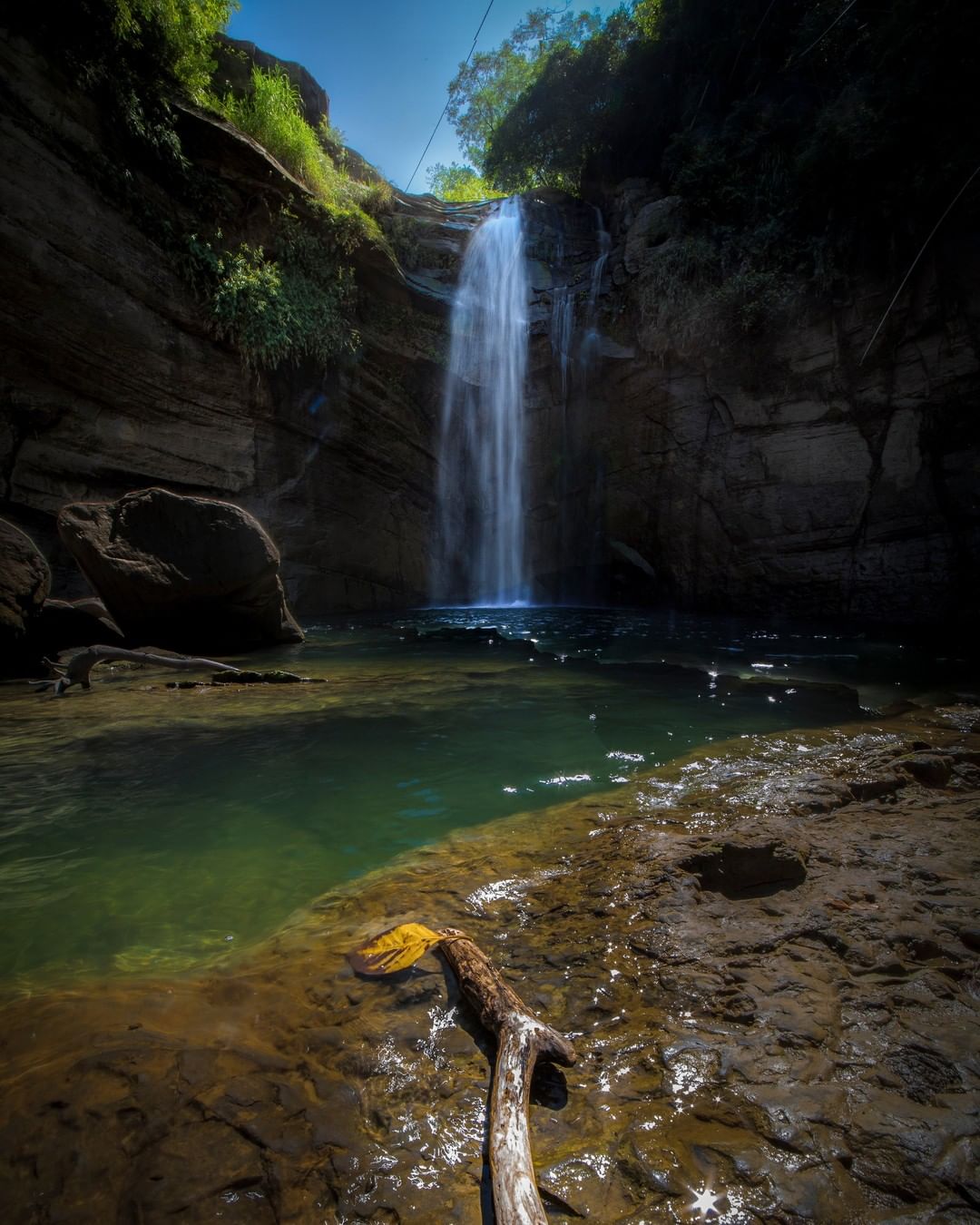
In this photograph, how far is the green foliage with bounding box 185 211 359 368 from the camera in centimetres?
1077

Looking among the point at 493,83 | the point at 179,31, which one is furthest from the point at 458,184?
the point at 179,31

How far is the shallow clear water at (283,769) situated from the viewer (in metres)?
2.12

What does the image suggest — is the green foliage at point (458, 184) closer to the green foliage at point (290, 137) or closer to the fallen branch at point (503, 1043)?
the green foliage at point (290, 137)

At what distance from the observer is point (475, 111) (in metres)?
23.3

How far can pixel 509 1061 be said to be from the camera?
129cm

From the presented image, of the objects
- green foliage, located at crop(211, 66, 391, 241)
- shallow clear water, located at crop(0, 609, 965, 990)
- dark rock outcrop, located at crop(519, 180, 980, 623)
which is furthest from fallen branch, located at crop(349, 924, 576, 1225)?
green foliage, located at crop(211, 66, 391, 241)

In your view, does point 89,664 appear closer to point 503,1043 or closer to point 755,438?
point 503,1043

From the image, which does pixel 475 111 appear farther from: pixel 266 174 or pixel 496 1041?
pixel 496 1041

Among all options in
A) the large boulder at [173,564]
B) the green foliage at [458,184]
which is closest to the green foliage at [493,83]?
the green foliage at [458,184]

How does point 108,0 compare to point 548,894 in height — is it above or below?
above

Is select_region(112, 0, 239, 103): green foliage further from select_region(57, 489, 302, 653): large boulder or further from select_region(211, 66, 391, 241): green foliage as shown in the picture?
select_region(57, 489, 302, 653): large boulder

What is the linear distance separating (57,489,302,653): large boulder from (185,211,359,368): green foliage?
522 centimetres

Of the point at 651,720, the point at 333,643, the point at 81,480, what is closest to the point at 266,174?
the point at 81,480

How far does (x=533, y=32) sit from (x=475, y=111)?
3136 mm
